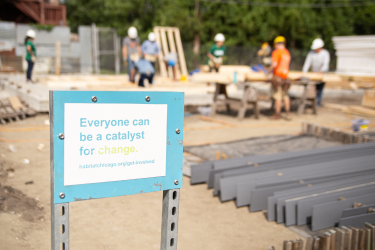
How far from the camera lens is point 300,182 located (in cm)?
433

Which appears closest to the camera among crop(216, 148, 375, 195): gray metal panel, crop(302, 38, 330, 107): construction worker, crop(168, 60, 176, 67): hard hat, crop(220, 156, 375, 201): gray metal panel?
crop(220, 156, 375, 201): gray metal panel

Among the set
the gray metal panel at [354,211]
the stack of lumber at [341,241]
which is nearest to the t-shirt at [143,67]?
the gray metal panel at [354,211]

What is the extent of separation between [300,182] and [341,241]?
138 centimetres

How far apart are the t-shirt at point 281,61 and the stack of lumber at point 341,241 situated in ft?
21.4

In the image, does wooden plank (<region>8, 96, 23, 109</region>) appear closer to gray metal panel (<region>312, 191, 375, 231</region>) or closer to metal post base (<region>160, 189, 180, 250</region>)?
gray metal panel (<region>312, 191, 375, 231</region>)

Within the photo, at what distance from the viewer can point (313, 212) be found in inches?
139

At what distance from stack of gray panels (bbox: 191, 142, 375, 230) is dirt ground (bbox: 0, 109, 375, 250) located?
0.56ft

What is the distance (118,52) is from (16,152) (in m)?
15.4

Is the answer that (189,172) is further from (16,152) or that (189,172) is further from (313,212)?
(16,152)

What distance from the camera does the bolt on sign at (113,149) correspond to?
1806 mm

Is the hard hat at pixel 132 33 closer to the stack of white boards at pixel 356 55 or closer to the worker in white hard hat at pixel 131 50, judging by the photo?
the worker in white hard hat at pixel 131 50

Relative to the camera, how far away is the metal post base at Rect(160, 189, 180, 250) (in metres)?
2.12

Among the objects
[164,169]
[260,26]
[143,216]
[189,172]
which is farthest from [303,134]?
[260,26]

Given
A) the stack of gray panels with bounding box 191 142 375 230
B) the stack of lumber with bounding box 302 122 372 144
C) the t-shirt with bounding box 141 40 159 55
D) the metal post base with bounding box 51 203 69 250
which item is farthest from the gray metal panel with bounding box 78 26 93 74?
the metal post base with bounding box 51 203 69 250
